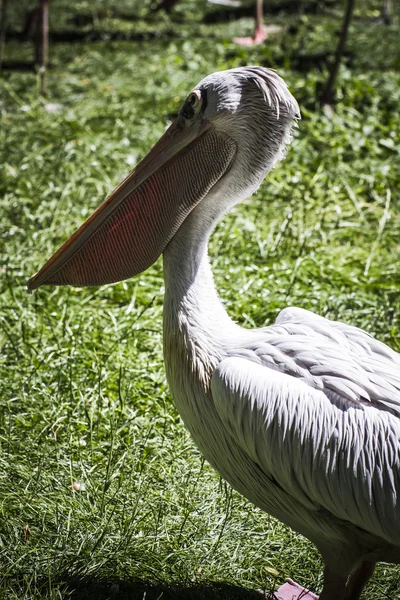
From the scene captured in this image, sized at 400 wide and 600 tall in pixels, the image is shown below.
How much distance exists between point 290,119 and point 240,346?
0.70 metres

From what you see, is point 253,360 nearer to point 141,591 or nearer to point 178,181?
point 178,181

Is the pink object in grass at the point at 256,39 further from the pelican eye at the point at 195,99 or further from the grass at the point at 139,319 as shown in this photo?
the pelican eye at the point at 195,99

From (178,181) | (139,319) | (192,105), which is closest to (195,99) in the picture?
(192,105)

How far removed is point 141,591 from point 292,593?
0.49 meters

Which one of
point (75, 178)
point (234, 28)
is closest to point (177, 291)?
point (75, 178)

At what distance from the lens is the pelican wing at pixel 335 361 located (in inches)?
85.9

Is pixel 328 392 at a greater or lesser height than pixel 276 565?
greater

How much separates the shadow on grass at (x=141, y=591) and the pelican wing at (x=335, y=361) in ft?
2.63

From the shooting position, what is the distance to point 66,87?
7492 mm

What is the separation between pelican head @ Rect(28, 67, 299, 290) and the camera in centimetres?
235

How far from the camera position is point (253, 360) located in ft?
7.41

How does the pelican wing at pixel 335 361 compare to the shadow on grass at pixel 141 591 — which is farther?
the shadow on grass at pixel 141 591

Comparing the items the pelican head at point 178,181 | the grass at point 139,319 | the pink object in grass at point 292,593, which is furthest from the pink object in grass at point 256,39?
the pink object in grass at point 292,593

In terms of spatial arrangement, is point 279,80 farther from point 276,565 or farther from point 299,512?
point 276,565
